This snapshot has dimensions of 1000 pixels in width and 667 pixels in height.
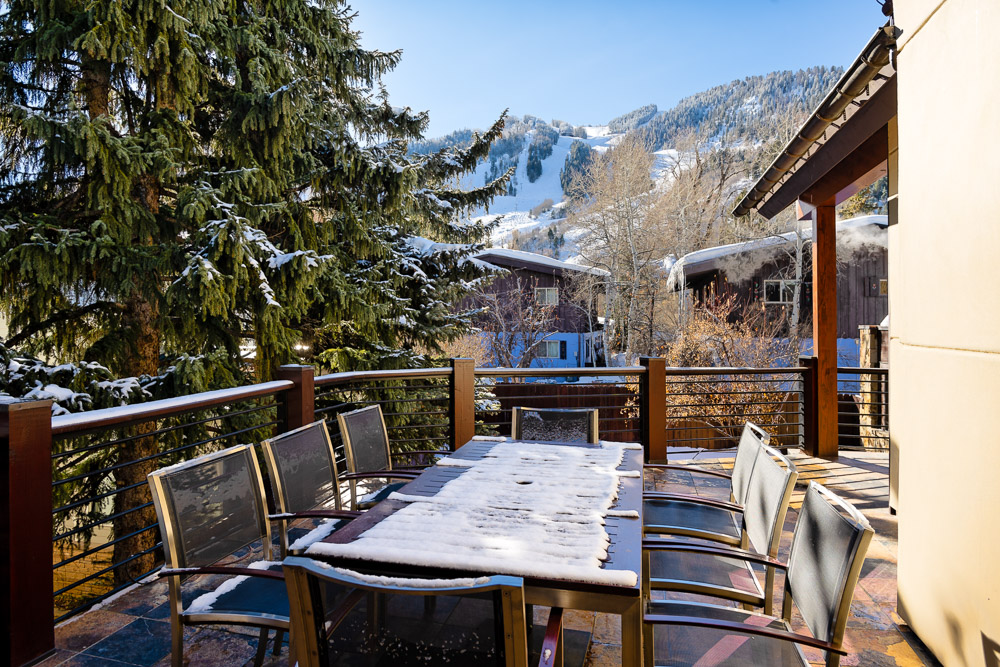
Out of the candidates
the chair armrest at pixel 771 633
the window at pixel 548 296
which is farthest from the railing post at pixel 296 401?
the window at pixel 548 296

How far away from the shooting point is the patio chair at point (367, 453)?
8.95ft

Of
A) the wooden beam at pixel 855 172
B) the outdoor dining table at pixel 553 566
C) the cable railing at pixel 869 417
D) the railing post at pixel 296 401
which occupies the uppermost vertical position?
the wooden beam at pixel 855 172

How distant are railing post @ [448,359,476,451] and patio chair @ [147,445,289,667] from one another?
8.29 ft

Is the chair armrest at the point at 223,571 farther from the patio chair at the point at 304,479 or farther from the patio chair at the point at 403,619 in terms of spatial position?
the patio chair at the point at 403,619

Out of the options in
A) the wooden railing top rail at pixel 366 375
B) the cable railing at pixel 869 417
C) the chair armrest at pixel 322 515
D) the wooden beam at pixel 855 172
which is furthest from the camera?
the cable railing at pixel 869 417

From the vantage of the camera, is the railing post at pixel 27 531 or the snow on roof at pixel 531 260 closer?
the railing post at pixel 27 531

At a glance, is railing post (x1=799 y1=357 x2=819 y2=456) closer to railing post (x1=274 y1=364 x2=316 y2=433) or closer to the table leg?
railing post (x1=274 y1=364 x2=316 y2=433)

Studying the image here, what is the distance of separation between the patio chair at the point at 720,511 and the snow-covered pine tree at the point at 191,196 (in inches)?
160

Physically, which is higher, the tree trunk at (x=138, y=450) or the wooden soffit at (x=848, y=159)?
the wooden soffit at (x=848, y=159)

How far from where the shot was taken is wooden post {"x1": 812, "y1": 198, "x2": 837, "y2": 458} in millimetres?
5516

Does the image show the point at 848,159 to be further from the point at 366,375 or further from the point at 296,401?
the point at 296,401

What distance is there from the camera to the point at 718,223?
19297 mm

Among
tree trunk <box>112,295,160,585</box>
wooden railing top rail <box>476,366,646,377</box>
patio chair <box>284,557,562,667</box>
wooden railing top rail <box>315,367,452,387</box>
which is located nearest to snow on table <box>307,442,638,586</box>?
patio chair <box>284,557,562,667</box>

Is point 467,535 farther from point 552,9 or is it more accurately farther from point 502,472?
point 552,9
